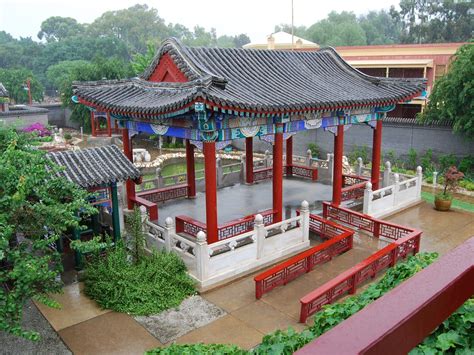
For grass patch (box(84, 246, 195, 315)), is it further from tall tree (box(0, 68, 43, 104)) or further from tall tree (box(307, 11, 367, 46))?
tall tree (box(307, 11, 367, 46))

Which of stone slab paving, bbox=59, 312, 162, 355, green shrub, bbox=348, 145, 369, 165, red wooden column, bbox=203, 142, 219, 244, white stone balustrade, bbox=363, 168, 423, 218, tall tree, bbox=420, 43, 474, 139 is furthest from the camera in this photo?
green shrub, bbox=348, 145, 369, 165

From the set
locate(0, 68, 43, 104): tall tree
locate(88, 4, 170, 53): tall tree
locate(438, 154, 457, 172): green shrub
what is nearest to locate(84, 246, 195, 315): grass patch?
locate(438, 154, 457, 172): green shrub

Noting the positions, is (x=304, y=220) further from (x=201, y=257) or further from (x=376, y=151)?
(x=376, y=151)

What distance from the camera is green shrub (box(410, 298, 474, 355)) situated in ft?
7.59

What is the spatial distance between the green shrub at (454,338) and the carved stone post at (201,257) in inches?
287

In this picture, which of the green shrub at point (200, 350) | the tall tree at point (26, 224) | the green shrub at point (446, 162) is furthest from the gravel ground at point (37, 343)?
the green shrub at point (446, 162)

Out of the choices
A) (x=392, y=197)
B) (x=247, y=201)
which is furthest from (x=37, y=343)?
(x=392, y=197)

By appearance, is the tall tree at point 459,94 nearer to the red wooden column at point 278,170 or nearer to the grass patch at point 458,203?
the grass patch at point 458,203

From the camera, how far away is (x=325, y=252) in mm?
10805

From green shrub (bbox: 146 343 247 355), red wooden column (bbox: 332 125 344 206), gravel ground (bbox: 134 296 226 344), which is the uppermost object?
red wooden column (bbox: 332 125 344 206)

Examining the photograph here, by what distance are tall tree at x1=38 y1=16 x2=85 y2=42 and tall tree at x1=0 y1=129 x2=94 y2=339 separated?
344ft

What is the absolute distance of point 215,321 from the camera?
8.48 meters

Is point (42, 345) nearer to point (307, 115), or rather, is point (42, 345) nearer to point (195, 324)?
point (195, 324)

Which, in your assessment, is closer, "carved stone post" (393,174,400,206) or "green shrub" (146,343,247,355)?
"green shrub" (146,343,247,355)
